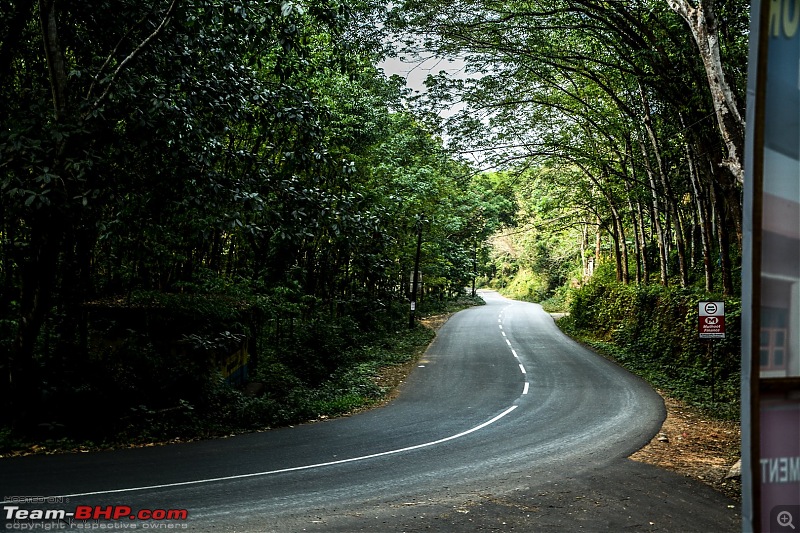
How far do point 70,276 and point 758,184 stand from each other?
1332cm

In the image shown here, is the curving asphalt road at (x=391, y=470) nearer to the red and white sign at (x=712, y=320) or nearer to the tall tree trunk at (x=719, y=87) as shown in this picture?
the red and white sign at (x=712, y=320)

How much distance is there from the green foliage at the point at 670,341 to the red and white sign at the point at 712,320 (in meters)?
0.91

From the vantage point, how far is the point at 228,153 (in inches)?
420

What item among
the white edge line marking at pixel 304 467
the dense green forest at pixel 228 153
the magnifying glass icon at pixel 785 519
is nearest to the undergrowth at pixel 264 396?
the dense green forest at pixel 228 153

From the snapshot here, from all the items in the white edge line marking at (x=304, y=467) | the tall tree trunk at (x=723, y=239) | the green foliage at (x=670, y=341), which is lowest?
the white edge line marking at (x=304, y=467)

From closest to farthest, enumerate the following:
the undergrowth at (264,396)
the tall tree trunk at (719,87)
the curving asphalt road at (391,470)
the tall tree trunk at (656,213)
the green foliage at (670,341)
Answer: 1. the curving asphalt road at (391,470)
2. the tall tree trunk at (719,87)
3. the undergrowth at (264,396)
4. the green foliage at (670,341)
5. the tall tree trunk at (656,213)

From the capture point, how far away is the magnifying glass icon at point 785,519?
1675 mm

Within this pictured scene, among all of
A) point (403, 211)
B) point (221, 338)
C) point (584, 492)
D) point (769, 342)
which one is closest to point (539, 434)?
point (584, 492)

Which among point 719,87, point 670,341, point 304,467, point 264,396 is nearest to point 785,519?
point 304,467

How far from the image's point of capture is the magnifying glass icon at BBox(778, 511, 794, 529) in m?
1.67

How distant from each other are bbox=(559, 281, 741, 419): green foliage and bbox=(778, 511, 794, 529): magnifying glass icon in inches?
526

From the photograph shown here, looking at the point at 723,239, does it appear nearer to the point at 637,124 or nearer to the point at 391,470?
the point at 637,124

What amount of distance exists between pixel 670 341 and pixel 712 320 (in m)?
6.65

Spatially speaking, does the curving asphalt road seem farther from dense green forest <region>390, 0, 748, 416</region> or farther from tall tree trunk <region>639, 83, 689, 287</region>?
tall tree trunk <region>639, 83, 689, 287</region>
